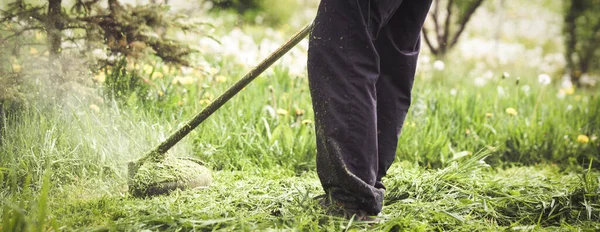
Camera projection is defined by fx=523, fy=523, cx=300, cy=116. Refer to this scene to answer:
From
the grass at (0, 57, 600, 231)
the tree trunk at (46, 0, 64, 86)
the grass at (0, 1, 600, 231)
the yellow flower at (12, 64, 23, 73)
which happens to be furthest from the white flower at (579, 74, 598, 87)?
the yellow flower at (12, 64, 23, 73)

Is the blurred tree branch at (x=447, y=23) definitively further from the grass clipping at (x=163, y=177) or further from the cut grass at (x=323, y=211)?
the grass clipping at (x=163, y=177)

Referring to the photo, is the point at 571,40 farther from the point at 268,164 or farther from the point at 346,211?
the point at 346,211

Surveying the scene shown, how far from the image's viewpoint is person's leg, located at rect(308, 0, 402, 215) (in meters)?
1.70

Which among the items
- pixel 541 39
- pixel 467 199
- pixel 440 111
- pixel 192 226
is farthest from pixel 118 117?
pixel 541 39

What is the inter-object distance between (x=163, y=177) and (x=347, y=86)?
992mm

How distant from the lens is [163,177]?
7.41 feet

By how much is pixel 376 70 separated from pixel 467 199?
732 millimetres

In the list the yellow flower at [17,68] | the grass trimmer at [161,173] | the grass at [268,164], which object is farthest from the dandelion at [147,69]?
the grass trimmer at [161,173]

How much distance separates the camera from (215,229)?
1727mm

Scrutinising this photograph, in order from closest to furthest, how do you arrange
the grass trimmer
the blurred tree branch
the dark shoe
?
1. the dark shoe
2. the grass trimmer
3. the blurred tree branch

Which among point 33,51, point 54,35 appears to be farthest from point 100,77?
point 33,51

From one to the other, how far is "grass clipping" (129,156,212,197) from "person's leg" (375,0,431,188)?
0.84m

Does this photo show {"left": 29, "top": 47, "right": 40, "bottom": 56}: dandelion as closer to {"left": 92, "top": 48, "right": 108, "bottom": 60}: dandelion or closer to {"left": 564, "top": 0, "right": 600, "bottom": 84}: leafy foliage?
{"left": 92, "top": 48, "right": 108, "bottom": 60}: dandelion

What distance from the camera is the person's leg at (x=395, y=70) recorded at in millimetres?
1977
